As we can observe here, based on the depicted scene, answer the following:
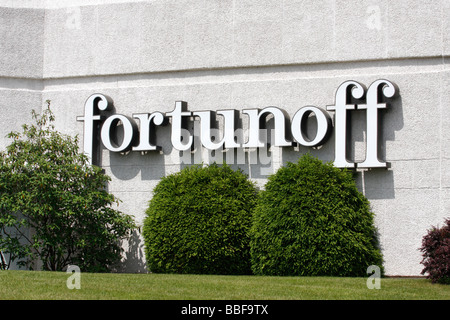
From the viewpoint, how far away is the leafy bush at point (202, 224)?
15.0 meters

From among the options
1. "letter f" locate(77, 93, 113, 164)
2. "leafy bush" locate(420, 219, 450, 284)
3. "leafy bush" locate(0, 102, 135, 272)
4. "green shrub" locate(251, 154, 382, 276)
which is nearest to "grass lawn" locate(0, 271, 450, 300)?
"leafy bush" locate(420, 219, 450, 284)

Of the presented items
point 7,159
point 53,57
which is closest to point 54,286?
point 7,159

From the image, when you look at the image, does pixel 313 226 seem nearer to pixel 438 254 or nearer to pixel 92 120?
pixel 438 254

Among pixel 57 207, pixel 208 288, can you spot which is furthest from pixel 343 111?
pixel 57 207

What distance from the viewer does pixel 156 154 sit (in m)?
16.8

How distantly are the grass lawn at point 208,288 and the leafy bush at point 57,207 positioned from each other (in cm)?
288

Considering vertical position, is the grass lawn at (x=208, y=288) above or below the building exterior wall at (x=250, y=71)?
below

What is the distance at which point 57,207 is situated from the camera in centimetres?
1603

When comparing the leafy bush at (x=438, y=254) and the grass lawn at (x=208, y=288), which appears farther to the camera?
the leafy bush at (x=438, y=254)

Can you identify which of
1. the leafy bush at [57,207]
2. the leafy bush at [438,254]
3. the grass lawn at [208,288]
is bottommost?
the grass lawn at [208,288]

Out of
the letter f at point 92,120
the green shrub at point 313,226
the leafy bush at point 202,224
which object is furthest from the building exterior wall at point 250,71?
the leafy bush at point 202,224

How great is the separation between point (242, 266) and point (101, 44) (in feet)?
21.4

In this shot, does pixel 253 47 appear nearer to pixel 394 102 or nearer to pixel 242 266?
pixel 394 102

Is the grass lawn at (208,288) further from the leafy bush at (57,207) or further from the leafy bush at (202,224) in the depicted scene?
the leafy bush at (57,207)
